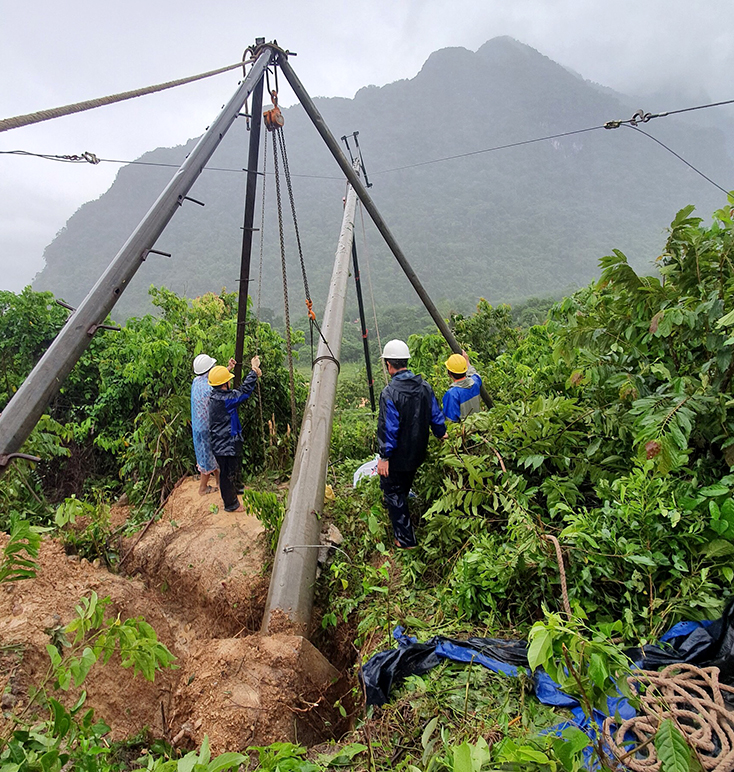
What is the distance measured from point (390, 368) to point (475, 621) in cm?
206

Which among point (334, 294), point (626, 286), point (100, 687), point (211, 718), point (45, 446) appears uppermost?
point (334, 294)

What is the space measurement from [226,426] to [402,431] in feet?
6.47

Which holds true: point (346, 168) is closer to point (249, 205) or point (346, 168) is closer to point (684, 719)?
point (249, 205)

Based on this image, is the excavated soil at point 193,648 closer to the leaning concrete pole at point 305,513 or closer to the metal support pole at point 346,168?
the leaning concrete pole at point 305,513

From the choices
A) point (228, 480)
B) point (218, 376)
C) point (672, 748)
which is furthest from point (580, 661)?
point (218, 376)

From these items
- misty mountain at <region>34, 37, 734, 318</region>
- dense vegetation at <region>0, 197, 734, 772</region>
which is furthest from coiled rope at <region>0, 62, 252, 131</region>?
misty mountain at <region>34, 37, 734, 318</region>

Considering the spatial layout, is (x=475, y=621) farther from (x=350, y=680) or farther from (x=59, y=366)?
(x=59, y=366)

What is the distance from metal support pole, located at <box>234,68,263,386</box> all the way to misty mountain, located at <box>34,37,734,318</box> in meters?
48.7

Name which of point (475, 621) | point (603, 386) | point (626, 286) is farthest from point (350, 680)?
point (626, 286)

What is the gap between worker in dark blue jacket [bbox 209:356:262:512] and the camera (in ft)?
15.0

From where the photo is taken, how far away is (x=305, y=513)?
12.2 ft

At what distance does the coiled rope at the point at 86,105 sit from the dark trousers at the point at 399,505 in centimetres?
313

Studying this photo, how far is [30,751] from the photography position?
1.39 m

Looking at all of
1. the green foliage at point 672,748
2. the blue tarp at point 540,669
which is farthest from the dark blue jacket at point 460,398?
the green foliage at point 672,748
